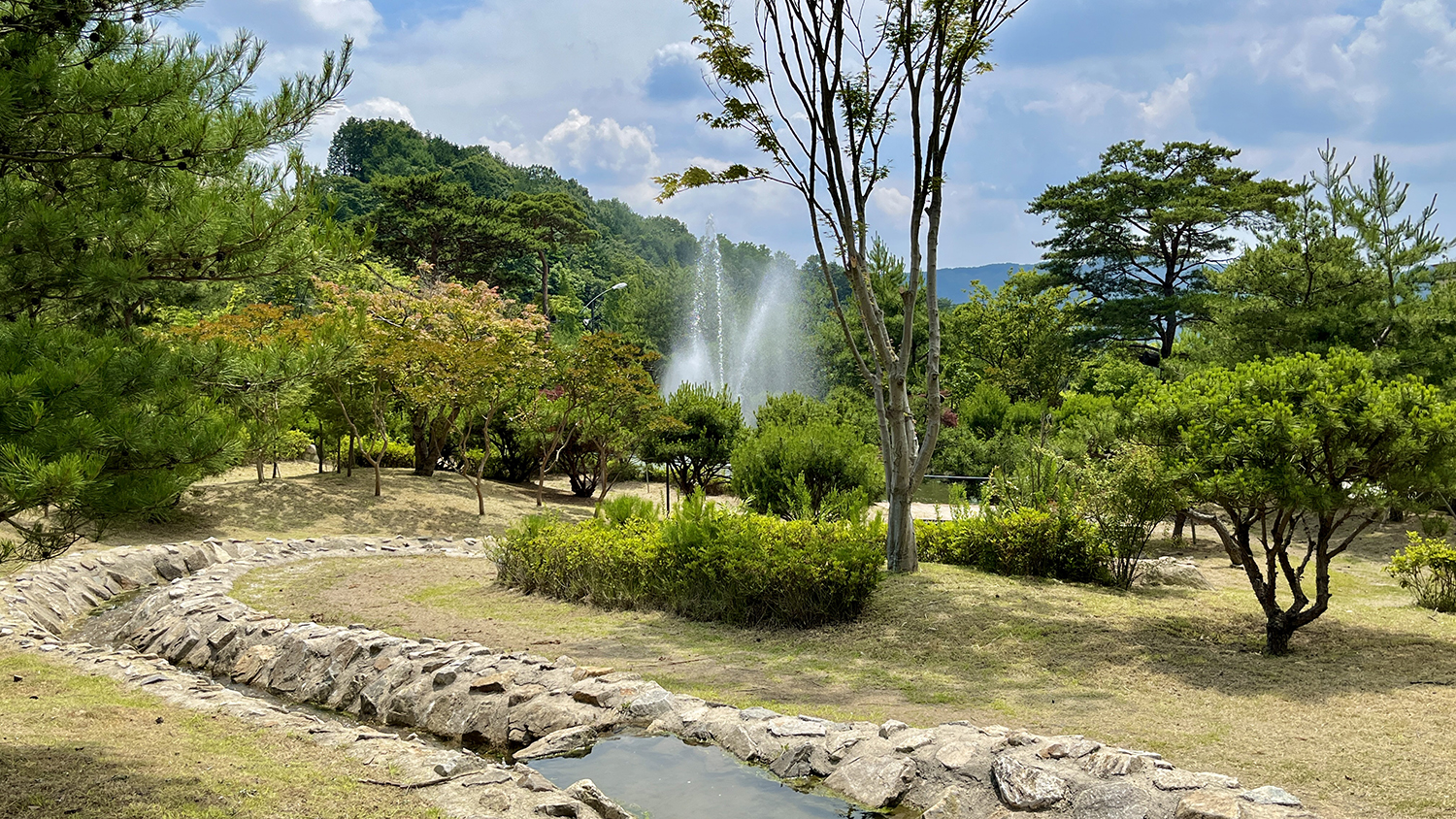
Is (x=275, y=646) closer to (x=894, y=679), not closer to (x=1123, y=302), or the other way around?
(x=894, y=679)

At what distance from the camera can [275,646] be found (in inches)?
267

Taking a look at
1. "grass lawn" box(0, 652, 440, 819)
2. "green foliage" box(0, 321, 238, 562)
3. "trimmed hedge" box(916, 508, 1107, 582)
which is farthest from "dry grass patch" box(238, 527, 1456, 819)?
"green foliage" box(0, 321, 238, 562)

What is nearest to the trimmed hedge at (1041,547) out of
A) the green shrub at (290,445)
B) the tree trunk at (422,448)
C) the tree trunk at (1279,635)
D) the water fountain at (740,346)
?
the tree trunk at (1279,635)

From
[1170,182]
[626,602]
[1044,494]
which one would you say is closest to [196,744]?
[626,602]

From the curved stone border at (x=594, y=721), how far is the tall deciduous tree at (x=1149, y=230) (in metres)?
24.2

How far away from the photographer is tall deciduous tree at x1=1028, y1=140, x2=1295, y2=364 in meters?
26.1

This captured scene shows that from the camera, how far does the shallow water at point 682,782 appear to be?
4250 mm

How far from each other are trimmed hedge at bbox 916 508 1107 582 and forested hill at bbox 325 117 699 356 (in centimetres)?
1558

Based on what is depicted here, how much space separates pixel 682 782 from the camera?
15.0ft

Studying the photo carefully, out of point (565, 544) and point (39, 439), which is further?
point (565, 544)

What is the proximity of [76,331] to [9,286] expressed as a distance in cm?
35

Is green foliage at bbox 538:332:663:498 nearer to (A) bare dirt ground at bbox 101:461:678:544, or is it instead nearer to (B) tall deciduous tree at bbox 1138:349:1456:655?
(A) bare dirt ground at bbox 101:461:678:544

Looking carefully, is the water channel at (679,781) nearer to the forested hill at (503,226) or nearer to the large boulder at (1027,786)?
the large boulder at (1027,786)

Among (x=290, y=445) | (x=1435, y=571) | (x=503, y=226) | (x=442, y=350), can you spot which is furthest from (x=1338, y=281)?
(x=503, y=226)
